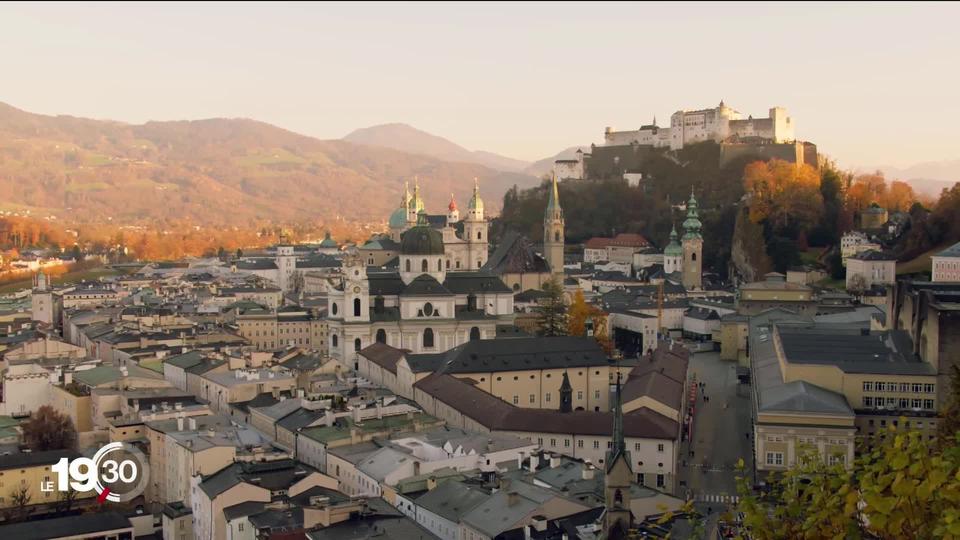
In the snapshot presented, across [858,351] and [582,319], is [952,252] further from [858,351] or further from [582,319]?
[858,351]

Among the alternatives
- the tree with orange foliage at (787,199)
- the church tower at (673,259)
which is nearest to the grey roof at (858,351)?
the tree with orange foliage at (787,199)

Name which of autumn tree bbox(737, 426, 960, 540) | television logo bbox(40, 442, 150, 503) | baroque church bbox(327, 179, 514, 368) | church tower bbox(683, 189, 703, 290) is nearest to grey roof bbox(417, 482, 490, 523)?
television logo bbox(40, 442, 150, 503)

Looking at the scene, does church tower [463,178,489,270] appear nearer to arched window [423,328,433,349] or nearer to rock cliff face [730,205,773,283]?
rock cliff face [730,205,773,283]

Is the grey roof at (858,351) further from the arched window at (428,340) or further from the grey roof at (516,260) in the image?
the grey roof at (516,260)

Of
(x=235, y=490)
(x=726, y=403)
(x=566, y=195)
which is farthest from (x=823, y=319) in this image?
(x=566, y=195)

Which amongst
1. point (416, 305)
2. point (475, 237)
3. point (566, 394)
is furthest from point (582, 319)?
point (566, 394)
